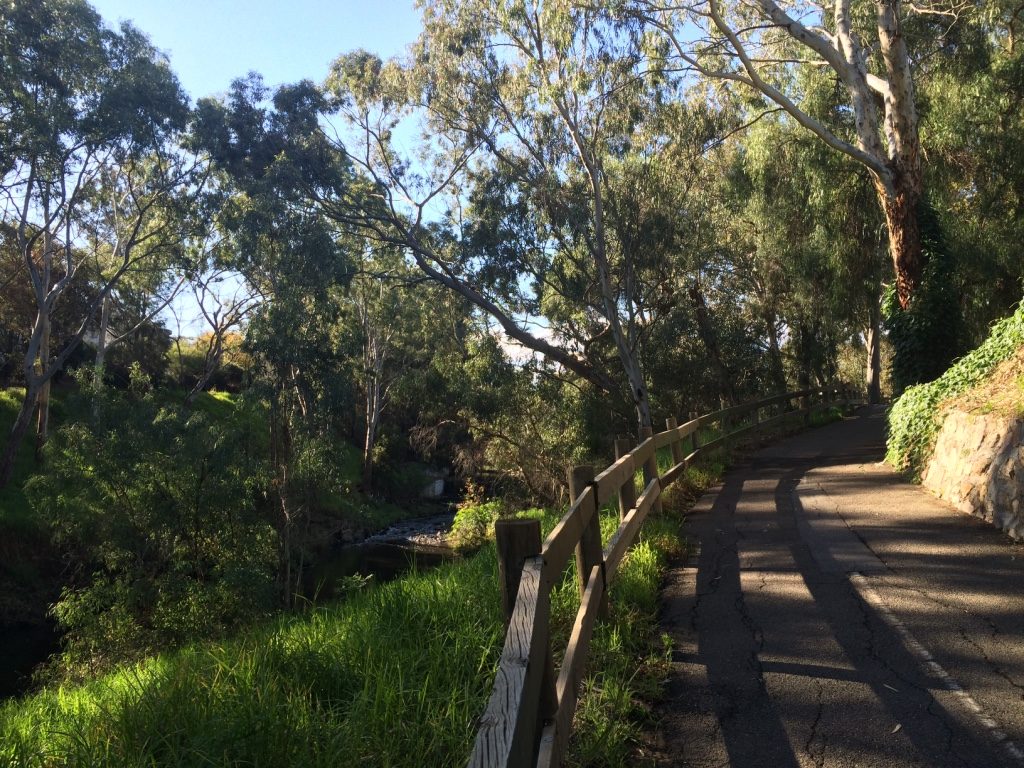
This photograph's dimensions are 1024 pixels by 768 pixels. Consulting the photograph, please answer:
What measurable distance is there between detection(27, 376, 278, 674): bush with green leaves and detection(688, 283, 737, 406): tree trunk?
49.4 feet

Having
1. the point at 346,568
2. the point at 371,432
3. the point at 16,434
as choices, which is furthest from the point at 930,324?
the point at 371,432

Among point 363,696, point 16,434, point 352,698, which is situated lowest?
point 352,698

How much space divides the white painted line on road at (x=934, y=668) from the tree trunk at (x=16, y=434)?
91.3 feet

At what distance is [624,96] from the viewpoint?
21.1 m

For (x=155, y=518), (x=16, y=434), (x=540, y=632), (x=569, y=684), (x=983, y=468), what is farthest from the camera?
(x=16, y=434)

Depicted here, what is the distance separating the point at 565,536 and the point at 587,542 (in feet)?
3.39

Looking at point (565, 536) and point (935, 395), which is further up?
point (935, 395)

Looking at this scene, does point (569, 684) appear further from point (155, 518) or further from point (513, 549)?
point (155, 518)

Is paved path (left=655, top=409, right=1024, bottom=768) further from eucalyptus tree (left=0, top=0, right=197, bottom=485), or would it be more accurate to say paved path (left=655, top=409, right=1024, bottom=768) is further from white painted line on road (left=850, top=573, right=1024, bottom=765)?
eucalyptus tree (left=0, top=0, right=197, bottom=485)

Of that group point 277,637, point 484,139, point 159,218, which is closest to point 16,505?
point 159,218

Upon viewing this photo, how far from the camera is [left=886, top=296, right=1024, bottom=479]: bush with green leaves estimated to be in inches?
405

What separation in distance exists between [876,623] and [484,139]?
19435mm

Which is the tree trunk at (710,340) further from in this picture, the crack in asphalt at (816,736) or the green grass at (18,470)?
the crack in asphalt at (816,736)

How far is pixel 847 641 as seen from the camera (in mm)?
4945
